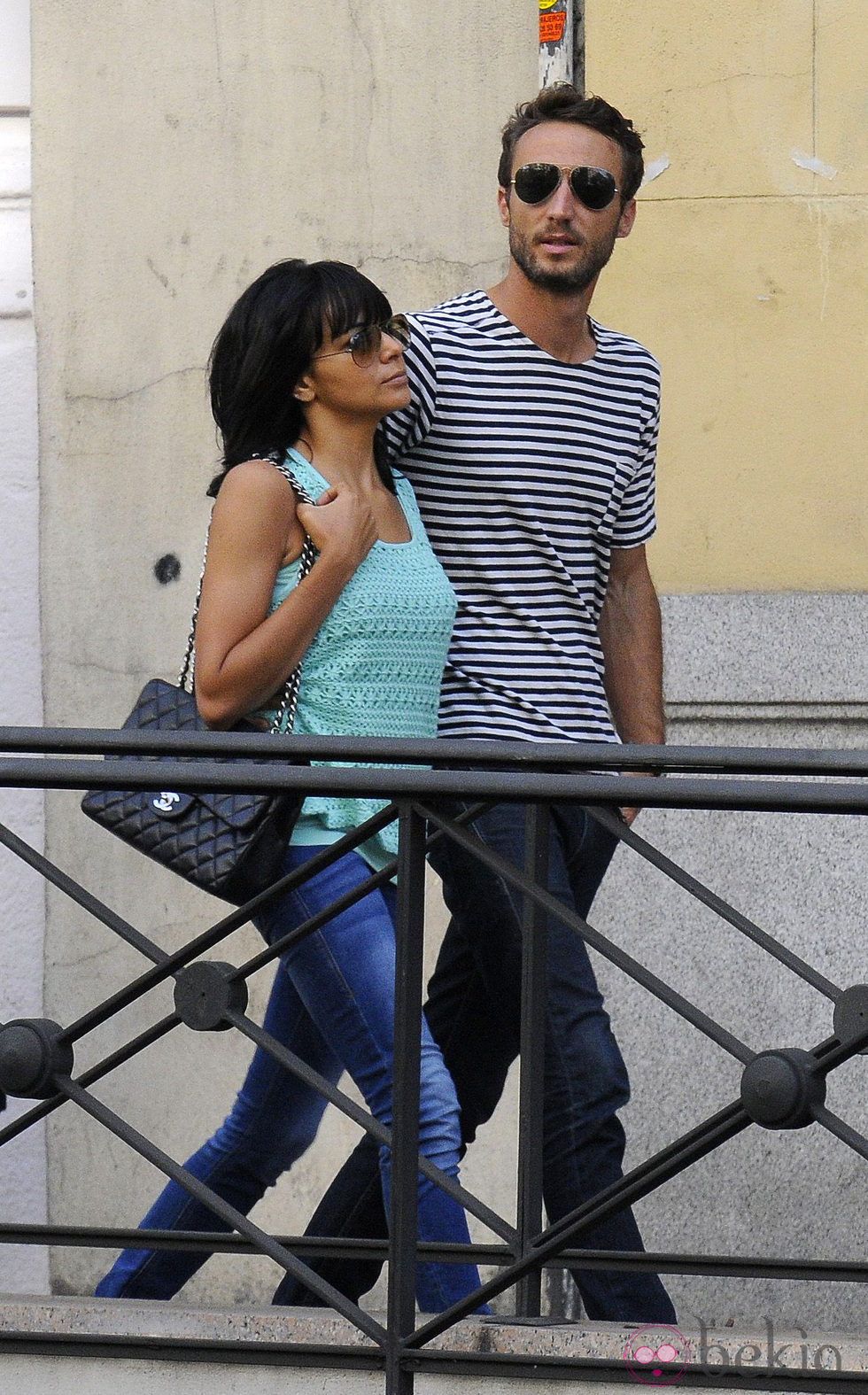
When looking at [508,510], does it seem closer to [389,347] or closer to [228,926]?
[389,347]

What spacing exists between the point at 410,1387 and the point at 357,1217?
0.62 m

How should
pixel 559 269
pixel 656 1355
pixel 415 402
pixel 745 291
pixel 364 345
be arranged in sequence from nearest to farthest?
1. pixel 656 1355
2. pixel 364 345
3. pixel 415 402
4. pixel 559 269
5. pixel 745 291

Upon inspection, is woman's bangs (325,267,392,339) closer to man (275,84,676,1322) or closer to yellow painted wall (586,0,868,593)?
man (275,84,676,1322)

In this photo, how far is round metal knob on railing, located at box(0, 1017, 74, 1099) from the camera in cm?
286

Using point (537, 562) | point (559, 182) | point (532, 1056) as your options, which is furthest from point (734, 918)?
point (559, 182)

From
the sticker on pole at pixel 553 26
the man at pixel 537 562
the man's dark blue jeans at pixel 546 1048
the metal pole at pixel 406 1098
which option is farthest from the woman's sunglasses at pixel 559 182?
the sticker on pole at pixel 553 26

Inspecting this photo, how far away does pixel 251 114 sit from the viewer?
5133 millimetres

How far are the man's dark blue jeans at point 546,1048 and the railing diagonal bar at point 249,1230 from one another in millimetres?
485

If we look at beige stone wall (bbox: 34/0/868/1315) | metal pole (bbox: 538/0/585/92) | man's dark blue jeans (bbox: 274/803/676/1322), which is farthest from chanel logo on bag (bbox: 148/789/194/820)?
metal pole (bbox: 538/0/585/92)

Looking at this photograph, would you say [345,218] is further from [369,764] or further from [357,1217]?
[357,1217]

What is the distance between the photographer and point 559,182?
343cm

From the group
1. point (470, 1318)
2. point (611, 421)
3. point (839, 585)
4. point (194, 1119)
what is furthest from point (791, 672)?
point (470, 1318)

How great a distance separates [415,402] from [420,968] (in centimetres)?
97

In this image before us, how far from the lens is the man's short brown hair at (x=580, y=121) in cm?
350
